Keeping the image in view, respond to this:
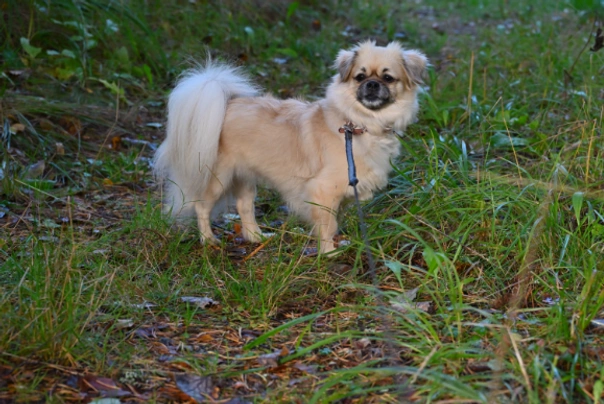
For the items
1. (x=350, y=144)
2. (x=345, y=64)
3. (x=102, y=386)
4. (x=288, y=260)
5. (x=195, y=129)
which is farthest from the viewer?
(x=345, y=64)

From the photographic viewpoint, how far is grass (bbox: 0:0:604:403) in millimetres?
2338

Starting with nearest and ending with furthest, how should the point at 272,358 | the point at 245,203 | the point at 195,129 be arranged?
the point at 272,358 → the point at 195,129 → the point at 245,203

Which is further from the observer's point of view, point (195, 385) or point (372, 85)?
point (372, 85)

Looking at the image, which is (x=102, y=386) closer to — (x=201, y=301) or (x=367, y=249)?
(x=201, y=301)

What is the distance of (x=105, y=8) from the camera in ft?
20.4

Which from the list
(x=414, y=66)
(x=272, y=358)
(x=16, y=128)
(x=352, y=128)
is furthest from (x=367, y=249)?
(x=16, y=128)

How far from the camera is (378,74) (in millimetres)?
3953

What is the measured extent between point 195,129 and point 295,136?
0.53m

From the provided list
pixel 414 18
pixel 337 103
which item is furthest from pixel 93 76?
pixel 414 18

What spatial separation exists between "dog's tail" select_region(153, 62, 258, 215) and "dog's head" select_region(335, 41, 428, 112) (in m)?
0.65

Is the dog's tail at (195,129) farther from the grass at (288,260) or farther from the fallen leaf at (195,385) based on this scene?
the fallen leaf at (195,385)

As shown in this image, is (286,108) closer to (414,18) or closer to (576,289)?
(576,289)

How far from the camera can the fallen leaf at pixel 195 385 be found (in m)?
2.30

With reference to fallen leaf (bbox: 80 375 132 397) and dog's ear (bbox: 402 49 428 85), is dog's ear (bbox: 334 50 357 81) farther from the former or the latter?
fallen leaf (bbox: 80 375 132 397)
